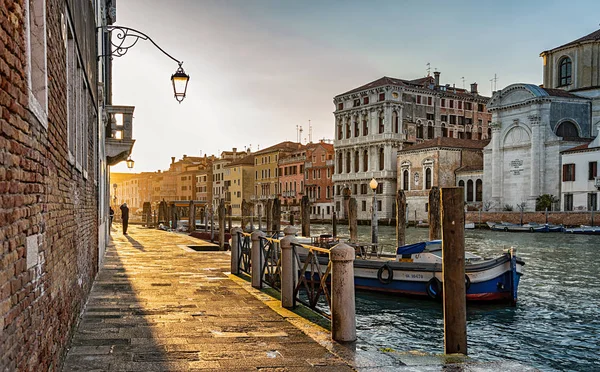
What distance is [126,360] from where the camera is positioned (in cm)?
489

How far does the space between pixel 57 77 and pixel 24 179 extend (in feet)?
5.82

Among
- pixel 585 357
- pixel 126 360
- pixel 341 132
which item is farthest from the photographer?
pixel 341 132

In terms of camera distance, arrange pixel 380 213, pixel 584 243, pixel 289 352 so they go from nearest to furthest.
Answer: pixel 289 352
pixel 584 243
pixel 380 213

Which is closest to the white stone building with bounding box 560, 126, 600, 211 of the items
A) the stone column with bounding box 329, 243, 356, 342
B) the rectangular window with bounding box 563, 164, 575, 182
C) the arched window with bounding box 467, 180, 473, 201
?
the rectangular window with bounding box 563, 164, 575, 182

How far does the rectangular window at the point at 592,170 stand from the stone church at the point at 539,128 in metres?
3.11

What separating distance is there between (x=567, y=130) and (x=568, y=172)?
4962 mm

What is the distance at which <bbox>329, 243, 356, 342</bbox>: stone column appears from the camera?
5.69m

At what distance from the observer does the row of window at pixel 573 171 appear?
133 ft

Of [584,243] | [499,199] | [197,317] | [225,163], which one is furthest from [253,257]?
[225,163]

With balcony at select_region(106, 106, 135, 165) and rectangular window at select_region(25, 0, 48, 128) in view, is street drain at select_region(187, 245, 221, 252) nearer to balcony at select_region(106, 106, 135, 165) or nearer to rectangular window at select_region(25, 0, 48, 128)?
balcony at select_region(106, 106, 135, 165)

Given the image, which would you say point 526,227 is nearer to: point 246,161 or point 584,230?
point 584,230

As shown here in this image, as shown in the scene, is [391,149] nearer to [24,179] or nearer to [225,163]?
[225,163]

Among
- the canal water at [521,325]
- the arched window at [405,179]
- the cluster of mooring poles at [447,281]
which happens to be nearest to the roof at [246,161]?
the arched window at [405,179]

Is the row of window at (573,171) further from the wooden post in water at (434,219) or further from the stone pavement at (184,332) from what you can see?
the stone pavement at (184,332)
